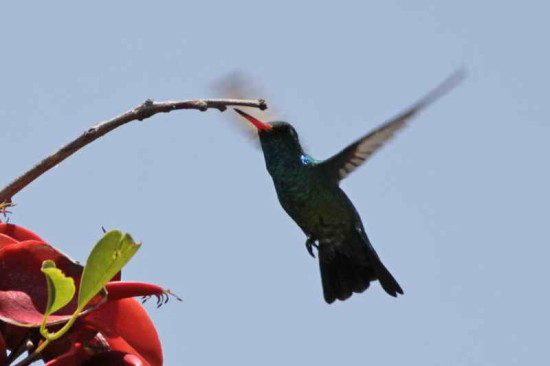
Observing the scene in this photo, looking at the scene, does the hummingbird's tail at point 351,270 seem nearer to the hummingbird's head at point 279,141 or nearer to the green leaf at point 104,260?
the hummingbird's head at point 279,141

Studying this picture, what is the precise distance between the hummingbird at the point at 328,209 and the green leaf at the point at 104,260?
2.96m

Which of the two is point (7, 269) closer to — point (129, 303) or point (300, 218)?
point (129, 303)

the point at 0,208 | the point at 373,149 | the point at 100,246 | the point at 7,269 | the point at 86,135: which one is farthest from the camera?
the point at 373,149

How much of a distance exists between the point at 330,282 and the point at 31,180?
3.04m

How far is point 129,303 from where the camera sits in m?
1.96

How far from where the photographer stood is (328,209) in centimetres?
487

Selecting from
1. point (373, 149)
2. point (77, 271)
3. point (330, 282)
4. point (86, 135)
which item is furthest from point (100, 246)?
point (330, 282)

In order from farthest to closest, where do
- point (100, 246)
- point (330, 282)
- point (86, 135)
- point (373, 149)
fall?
point (330, 282) < point (373, 149) < point (86, 135) < point (100, 246)

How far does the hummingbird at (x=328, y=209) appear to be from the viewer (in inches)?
187

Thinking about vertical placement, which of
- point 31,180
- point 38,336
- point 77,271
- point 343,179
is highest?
point 343,179

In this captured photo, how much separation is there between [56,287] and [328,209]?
3223 mm

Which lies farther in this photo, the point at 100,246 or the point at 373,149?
the point at 373,149

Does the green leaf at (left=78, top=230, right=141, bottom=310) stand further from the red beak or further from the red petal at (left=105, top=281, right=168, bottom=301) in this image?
the red beak

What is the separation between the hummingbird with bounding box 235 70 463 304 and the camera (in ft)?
15.6
